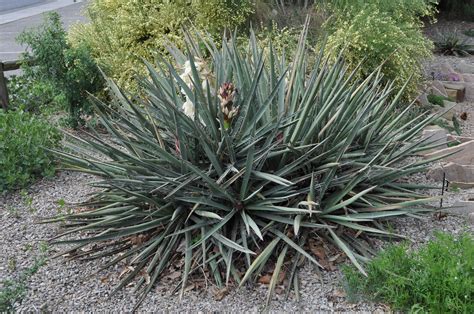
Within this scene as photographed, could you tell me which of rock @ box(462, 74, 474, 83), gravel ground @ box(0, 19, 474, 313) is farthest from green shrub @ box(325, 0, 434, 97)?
gravel ground @ box(0, 19, 474, 313)

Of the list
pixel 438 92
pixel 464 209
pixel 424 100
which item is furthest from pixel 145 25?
pixel 464 209

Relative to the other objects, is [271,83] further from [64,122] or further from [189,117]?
[64,122]

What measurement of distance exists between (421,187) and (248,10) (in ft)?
13.0

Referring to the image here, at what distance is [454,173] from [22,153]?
11.3 feet

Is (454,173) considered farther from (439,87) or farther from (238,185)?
(439,87)

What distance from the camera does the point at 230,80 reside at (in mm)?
4086

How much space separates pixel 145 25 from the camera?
7.08 m

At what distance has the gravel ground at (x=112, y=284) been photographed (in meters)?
3.26

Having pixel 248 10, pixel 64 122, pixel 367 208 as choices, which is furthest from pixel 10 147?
pixel 248 10

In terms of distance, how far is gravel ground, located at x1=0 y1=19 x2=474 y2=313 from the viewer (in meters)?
3.26

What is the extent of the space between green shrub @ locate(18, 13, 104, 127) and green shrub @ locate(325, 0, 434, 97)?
2.58 m

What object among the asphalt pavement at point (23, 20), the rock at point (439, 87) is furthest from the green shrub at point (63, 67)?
the asphalt pavement at point (23, 20)

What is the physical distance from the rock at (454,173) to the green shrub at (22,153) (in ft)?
10.0

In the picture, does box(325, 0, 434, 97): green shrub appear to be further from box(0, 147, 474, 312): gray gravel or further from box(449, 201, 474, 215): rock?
box(0, 147, 474, 312): gray gravel
